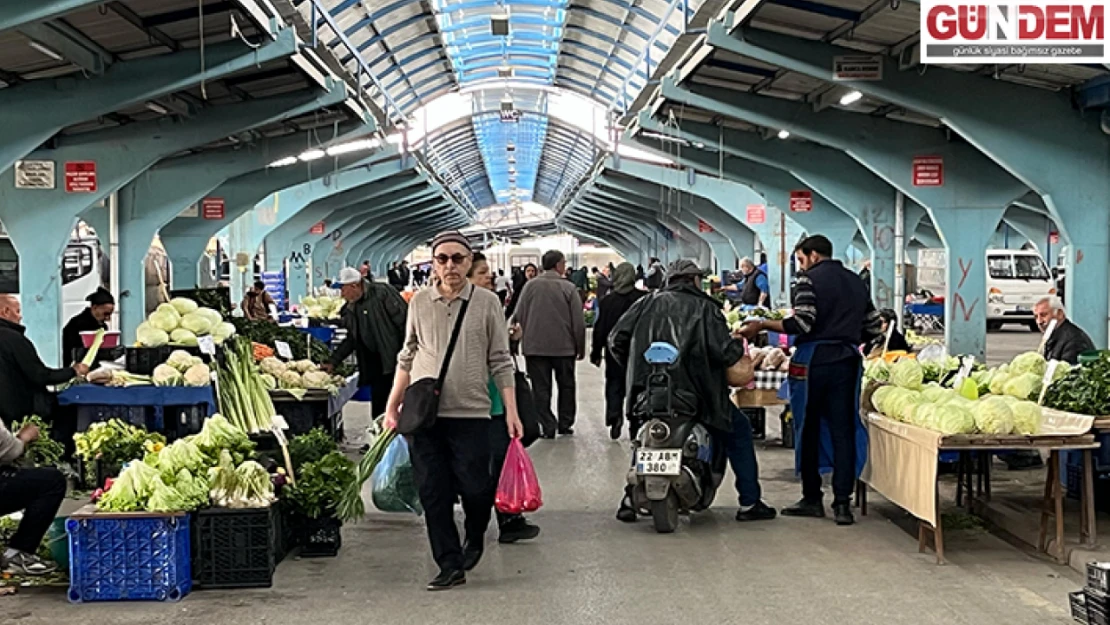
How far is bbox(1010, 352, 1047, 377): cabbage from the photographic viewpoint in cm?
935

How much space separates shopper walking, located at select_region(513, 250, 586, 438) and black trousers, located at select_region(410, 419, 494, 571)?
5.90m

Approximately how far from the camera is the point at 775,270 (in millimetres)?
31891

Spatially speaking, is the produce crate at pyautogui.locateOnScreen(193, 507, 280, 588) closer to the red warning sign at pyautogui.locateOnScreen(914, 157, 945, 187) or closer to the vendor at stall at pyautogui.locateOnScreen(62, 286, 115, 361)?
the vendor at stall at pyautogui.locateOnScreen(62, 286, 115, 361)

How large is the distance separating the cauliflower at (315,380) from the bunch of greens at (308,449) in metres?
3.10

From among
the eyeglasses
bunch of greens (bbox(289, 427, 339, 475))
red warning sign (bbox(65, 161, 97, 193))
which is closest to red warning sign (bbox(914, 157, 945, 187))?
red warning sign (bbox(65, 161, 97, 193))

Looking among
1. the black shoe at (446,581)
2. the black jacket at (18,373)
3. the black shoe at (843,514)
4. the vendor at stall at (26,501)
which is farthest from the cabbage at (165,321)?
Result: the black shoe at (843,514)

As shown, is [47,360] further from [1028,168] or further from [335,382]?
[1028,168]

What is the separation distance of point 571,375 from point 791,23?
441cm

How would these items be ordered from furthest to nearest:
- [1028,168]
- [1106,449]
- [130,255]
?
[130,255]
[1028,168]
[1106,449]

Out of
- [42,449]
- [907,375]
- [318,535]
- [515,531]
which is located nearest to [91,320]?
[42,449]

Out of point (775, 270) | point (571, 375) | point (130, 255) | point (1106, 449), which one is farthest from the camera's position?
point (775, 270)

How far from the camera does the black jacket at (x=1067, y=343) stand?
10766 mm


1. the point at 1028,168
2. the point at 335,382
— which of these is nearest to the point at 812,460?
the point at 335,382

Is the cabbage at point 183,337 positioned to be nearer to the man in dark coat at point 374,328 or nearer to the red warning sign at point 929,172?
the man in dark coat at point 374,328
